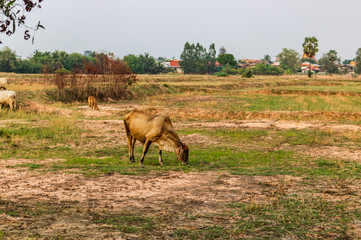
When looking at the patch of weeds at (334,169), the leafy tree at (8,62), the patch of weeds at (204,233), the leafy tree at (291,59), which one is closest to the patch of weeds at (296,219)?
the patch of weeds at (204,233)

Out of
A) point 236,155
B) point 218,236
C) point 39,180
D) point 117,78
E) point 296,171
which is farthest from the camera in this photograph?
point 117,78

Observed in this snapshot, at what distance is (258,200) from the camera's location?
895cm

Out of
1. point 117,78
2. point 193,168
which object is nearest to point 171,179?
point 193,168

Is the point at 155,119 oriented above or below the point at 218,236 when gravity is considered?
above

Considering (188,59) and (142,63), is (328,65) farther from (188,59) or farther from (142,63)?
(142,63)

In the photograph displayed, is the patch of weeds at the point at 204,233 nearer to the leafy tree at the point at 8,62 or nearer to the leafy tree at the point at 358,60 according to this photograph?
the leafy tree at the point at 8,62

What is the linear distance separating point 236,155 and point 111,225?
8256mm

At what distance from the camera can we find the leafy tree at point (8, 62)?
75062 mm

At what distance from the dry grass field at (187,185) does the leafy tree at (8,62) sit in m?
60.5

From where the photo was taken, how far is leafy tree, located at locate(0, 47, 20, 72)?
75062 millimetres

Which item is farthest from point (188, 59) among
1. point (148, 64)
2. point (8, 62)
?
point (8, 62)

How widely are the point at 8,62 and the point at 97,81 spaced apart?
42239 mm

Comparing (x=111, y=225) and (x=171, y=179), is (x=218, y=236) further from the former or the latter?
(x=171, y=179)

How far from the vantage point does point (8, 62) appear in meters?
75.9
